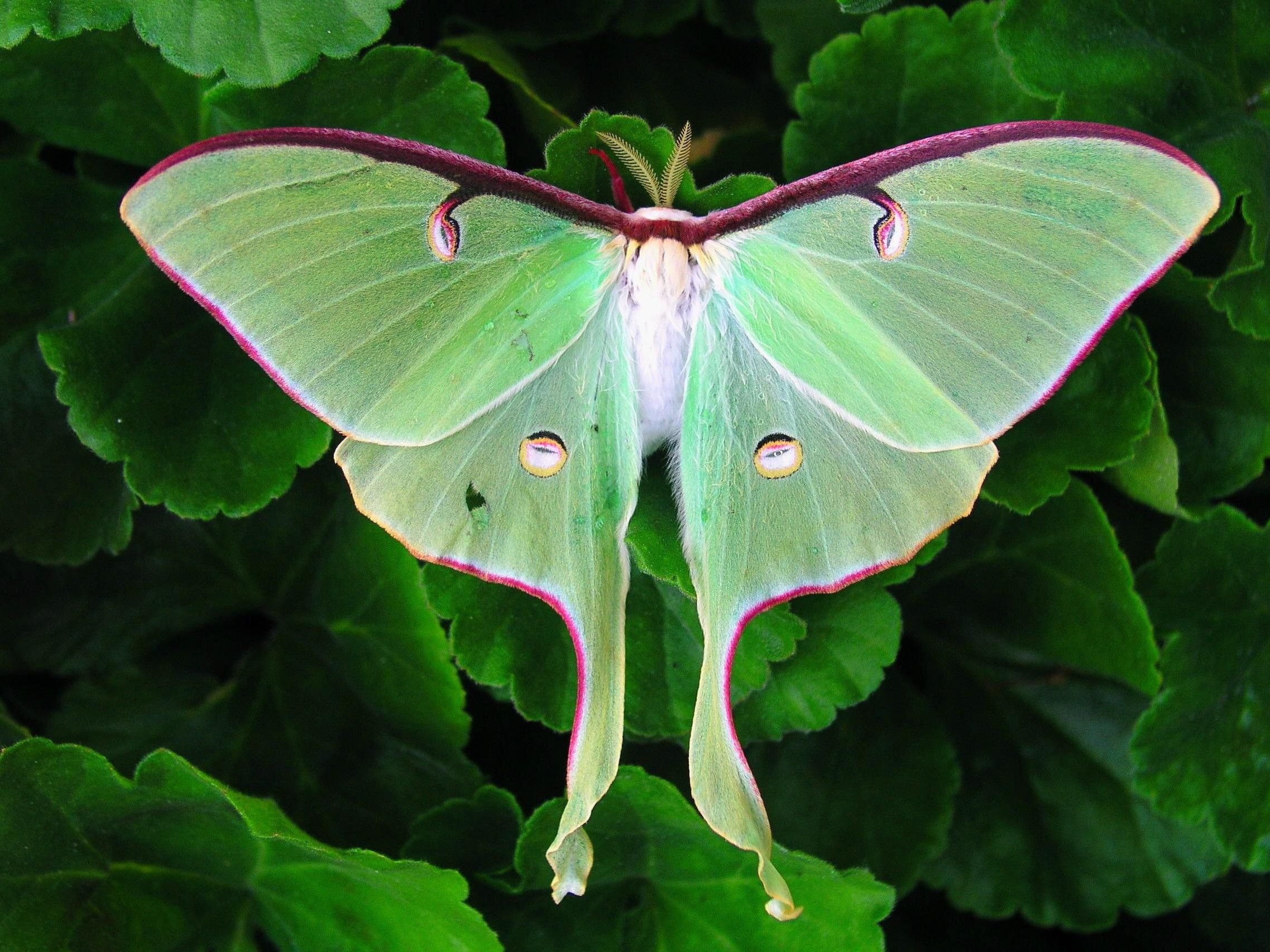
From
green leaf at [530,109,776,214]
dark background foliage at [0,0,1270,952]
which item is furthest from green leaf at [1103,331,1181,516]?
green leaf at [530,109,776,214]

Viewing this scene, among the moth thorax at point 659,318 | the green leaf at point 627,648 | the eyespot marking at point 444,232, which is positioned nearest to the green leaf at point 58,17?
the eyespot marking at point 444,232

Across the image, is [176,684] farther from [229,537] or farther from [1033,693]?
[1033,693]

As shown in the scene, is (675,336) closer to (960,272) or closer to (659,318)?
(659,318)

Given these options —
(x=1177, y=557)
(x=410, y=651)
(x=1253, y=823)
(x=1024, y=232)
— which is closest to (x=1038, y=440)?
(x=1177, y=557)

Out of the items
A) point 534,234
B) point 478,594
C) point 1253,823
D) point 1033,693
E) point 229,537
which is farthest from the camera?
point 1033,693

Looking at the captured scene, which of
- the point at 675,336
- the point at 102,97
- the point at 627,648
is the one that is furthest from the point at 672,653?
the point at 102,97

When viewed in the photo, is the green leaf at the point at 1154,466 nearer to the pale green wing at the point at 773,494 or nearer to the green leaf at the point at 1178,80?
the green leaf at the point at 1178,80

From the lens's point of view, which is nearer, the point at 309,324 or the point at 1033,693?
the point at 309,324

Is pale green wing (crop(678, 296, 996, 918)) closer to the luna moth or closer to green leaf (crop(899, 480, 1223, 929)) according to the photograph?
the luna moth
